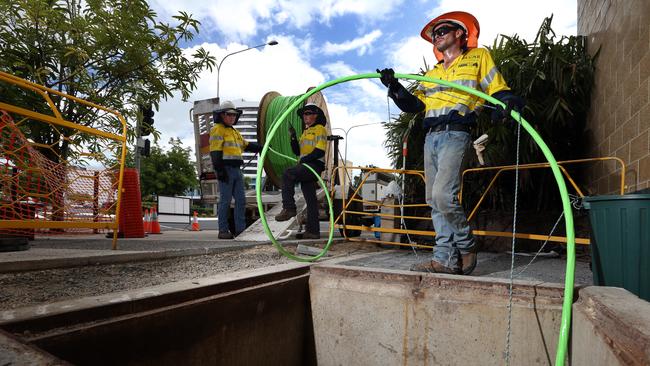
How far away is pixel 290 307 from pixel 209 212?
37675 millimetres

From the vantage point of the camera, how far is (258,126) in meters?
7.24

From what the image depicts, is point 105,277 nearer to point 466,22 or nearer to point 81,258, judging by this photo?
point 81,258

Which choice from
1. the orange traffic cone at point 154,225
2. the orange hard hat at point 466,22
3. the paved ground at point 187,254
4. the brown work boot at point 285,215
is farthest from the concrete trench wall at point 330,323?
the orange traffic cone at point 154,225

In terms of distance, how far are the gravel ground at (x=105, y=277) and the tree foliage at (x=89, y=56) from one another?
7.03 ft

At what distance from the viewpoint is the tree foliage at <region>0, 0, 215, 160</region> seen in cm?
432

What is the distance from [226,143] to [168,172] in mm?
26378

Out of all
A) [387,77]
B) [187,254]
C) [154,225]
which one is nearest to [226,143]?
[187,254]

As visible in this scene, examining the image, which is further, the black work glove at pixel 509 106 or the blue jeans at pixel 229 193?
Result: the blue jeans at pixel 229 193

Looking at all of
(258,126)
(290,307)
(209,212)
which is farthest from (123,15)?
(209,212)

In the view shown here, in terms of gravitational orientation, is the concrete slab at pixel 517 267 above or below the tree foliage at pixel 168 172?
below

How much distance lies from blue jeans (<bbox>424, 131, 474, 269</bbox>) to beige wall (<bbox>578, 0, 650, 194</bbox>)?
4.44ft

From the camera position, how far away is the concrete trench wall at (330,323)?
4.65ft

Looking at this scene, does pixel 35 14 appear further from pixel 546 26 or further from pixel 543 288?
pixel 546 26

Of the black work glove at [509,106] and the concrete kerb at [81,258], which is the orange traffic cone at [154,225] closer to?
the concrete kerb at [81,258]
